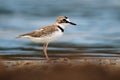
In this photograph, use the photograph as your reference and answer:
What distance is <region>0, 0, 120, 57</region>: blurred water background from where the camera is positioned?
9.50 metres

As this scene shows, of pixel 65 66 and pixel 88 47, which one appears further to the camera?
pixel 88 47

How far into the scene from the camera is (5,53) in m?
8.88

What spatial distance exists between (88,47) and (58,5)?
8.13 meters

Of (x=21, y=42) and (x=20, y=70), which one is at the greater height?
(x=21, y=42)

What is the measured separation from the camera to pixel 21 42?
→ 1061 cm

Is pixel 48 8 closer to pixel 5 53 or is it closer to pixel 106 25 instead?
pixel 106 25

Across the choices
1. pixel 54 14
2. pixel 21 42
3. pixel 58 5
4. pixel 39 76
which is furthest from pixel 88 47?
pixel 58 5

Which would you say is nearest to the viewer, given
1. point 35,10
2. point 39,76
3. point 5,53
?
point 39,76

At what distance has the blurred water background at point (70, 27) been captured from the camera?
950 cm

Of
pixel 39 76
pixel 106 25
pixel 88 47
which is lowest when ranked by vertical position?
pixel 39 76

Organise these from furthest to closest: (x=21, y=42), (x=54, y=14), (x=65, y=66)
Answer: (x=54, y=14) → (x=21, y=42) → (x=65, y=66)

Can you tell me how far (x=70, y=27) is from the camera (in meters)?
13.1

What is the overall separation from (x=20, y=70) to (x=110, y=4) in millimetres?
15024

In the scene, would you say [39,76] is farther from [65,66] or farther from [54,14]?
[54,14]
